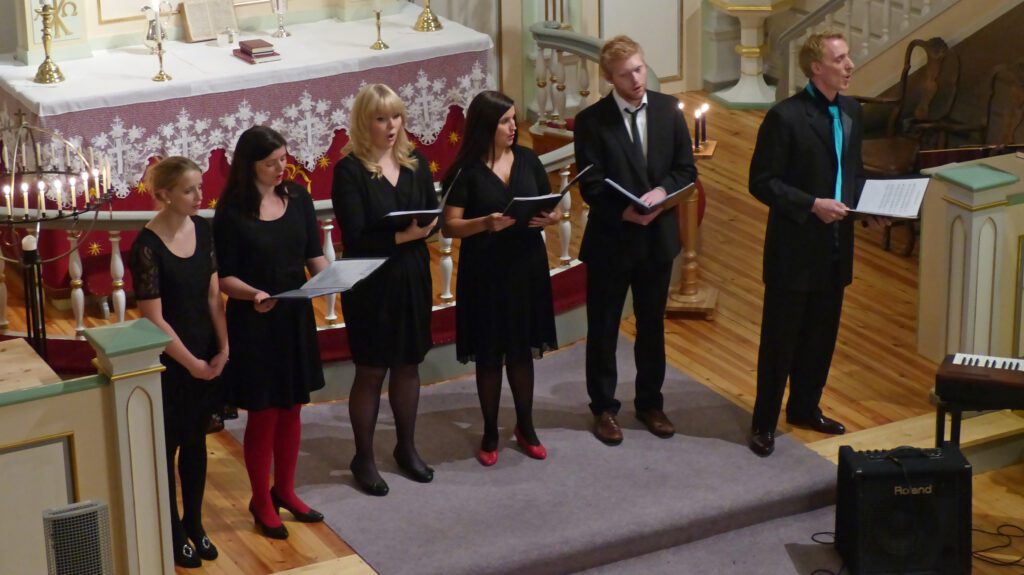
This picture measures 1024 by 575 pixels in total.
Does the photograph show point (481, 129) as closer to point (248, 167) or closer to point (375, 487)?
point (248, 167)

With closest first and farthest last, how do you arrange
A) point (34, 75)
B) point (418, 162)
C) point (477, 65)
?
point (418, 162)
point (34, 75)
point (477, 65)

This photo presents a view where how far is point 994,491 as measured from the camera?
6129mm

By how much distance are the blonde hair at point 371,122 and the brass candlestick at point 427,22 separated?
11.3 ft

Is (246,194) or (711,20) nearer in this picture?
(246,194)

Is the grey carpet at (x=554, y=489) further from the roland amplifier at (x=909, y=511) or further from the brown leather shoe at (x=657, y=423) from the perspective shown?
the roland amplifier at (x=909, y=511)

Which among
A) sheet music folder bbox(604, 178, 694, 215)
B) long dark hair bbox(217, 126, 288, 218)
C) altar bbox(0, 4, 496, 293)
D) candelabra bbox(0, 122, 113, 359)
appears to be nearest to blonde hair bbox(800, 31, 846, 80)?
sheet music folder bbox(604, 178, 694, 215)

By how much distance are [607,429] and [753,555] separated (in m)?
0.81

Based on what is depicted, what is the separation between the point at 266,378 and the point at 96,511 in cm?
99

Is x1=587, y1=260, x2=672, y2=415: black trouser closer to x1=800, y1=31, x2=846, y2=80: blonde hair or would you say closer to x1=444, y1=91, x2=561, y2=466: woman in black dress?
x1=444, y1=91, x2=561, y2=466: woman in black dress

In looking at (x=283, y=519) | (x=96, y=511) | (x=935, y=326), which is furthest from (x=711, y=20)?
(x=96, y=511)

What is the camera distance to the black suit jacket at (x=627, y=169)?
582 cm

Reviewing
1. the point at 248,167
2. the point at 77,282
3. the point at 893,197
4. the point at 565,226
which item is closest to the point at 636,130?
the point at 893,197

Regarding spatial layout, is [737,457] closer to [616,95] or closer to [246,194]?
[616,95]

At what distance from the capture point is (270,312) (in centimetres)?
526
